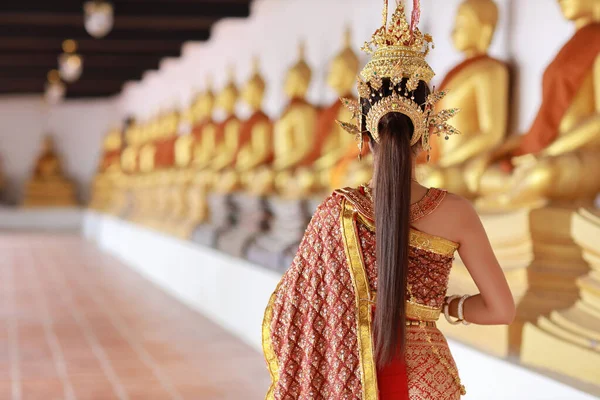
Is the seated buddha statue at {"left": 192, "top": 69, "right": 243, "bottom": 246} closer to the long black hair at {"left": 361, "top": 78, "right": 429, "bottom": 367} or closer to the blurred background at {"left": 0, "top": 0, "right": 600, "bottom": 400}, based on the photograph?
the blurred background at {"left": 0, "top": 0, "right": 600, "bottom": 400}

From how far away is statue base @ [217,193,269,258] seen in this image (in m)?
5.45

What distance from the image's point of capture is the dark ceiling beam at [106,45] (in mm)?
9938

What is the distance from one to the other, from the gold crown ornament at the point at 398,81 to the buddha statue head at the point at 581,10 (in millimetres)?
1735

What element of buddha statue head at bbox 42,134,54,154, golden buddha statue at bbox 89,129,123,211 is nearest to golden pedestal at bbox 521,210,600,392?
golden buddha statue at bbox 89,129,123,211

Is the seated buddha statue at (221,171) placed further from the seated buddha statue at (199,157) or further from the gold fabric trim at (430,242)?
the gold fabric trim at (430,242)

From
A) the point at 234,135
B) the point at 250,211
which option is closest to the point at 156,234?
the point at 234,135

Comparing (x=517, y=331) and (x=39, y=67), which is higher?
(x=39, y=67)

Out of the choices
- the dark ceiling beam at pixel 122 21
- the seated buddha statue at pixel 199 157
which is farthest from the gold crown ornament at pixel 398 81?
the dark ceiling beam at pixel 122 21

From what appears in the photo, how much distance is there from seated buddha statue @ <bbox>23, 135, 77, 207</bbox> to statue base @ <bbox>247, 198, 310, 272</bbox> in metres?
12.1

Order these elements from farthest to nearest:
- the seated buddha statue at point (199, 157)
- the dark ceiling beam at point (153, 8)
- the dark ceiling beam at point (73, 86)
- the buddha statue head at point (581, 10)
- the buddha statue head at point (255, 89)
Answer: the dark ceiling beam at point (73, 86) → the dark ceiling beam at point (153, 8) → the seated buddha statue at point (199, 157) → the buddha statue head at point (255, 89) → the buddha statue head at point (581, 10)

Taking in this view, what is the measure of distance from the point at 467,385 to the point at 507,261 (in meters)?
0.47

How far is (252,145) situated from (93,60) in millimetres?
5681

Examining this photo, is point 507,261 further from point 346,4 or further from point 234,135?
point 234,135

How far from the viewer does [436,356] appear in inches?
A: 62.3
